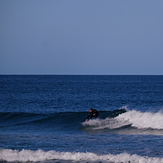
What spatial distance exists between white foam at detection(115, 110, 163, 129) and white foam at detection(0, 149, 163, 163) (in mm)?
9111

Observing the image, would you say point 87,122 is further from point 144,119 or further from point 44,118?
point 44,118

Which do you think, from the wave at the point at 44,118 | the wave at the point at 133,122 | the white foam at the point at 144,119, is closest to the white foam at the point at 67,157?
the wave at the point at 133,122

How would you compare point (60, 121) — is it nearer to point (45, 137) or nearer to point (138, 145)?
point (45, 137)

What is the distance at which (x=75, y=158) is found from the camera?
49.7 ft

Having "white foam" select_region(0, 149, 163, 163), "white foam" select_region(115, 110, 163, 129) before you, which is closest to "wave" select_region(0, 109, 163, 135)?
"white foam" select_region(115, 110, 163, 129)

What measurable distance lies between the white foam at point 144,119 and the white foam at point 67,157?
911 centimetres

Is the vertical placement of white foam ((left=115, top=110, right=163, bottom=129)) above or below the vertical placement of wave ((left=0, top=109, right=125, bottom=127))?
above

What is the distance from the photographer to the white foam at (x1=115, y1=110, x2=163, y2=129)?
78.4 feet

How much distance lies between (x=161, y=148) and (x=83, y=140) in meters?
4.55

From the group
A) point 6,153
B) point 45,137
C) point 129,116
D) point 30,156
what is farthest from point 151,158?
point 129,116

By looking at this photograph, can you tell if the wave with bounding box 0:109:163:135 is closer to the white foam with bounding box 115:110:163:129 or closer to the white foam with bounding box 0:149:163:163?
the white foam with bounding box 115:110:163:129

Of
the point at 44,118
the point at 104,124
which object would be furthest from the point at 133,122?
the point at 44,118

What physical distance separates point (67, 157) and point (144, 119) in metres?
11.1

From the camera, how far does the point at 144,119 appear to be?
25219mm
